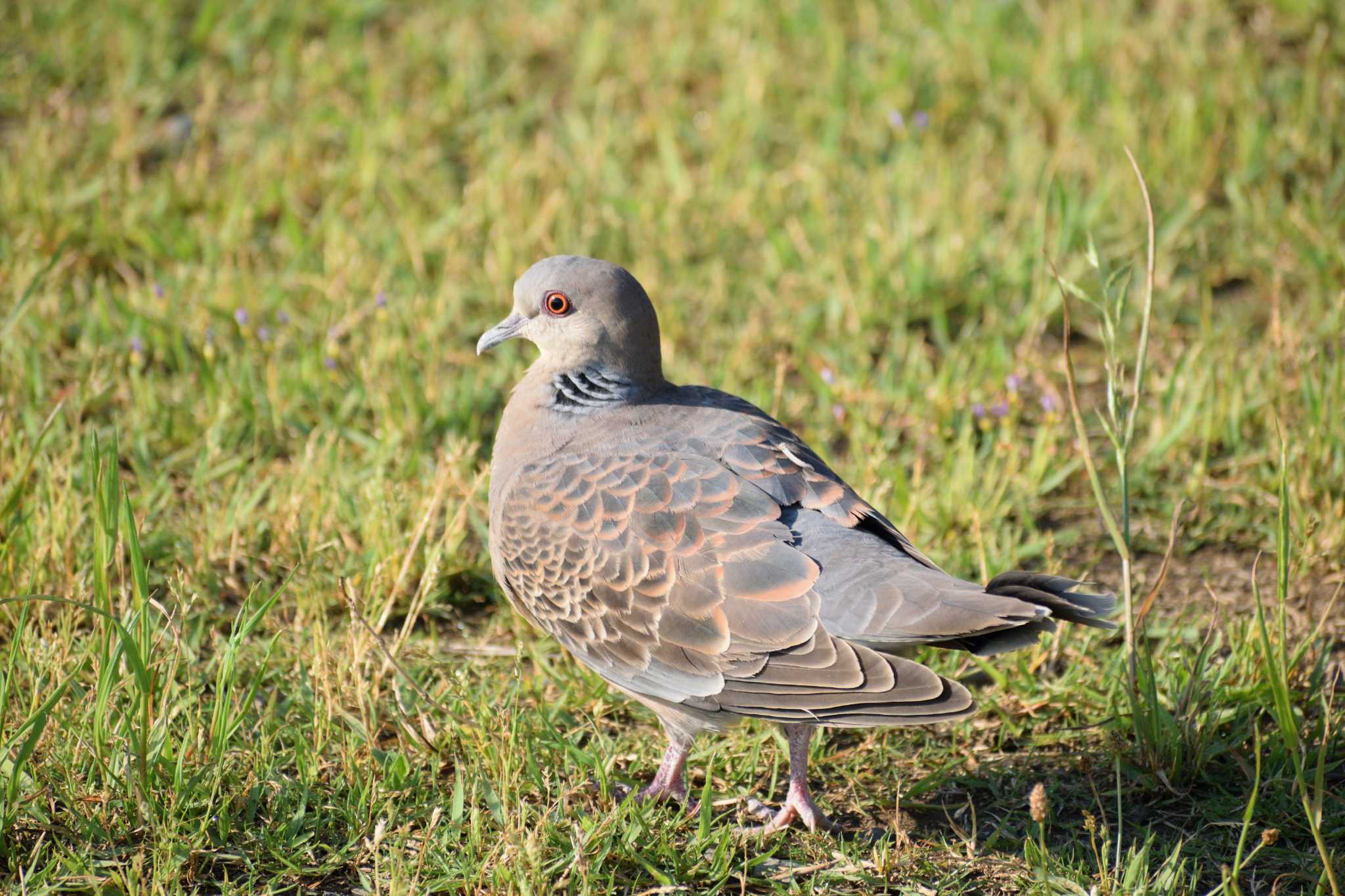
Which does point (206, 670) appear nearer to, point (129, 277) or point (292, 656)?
point (292, 656)

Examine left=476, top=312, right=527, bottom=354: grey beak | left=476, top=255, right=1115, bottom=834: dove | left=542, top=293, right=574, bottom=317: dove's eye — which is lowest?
left=476, top=255, right=1115, bottom=834: dove

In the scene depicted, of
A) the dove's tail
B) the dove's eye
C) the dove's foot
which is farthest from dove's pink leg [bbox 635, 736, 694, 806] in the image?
the dove's eye

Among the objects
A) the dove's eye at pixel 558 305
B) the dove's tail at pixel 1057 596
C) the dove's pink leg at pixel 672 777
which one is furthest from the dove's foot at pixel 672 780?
the dove's eye at pixel 558 305

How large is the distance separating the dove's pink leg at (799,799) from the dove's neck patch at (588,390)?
3.48 ft

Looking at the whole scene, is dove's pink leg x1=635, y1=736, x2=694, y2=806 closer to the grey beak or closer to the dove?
the dove

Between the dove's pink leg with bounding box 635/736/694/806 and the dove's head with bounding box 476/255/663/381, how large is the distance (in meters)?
1.06

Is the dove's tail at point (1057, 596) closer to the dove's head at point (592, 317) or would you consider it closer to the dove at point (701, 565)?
the dove at point (701, 565)

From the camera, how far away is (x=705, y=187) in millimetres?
6074

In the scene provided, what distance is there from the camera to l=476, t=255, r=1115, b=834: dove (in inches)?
115

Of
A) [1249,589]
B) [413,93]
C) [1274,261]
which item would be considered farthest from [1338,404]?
[413,93]

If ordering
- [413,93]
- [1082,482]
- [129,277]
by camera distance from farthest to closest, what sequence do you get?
[413,93]
[129,277]
[1082,482]

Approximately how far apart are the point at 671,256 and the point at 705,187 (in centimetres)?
58

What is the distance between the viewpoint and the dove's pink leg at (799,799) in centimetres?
335

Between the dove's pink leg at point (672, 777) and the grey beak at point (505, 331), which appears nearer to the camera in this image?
the dove's pink leg at point (672, 777)
